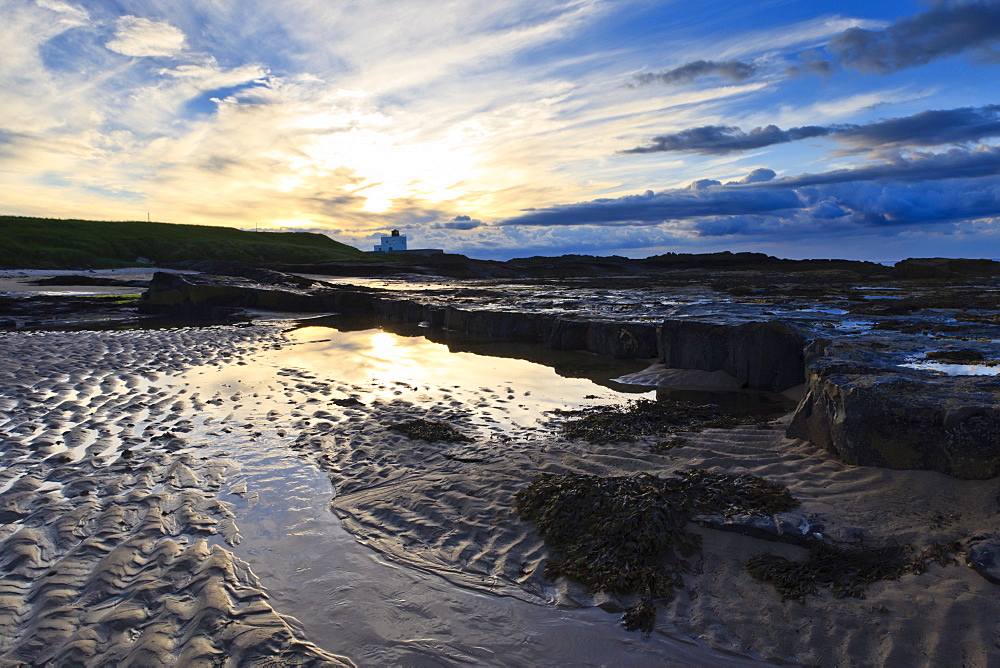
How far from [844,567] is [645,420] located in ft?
10.7

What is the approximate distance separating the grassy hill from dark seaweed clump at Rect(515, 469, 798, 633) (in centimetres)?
6219

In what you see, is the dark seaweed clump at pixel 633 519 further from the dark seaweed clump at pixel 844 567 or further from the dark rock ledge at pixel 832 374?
the dark rock ledge at pixel 832 374

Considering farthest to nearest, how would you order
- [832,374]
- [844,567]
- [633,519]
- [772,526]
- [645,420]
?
[645,420] < [832,374] < [633,519] < [772,526] < [844,567]

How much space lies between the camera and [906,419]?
427cm

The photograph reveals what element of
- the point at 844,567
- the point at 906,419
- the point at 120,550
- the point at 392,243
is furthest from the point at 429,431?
the point at 392,243

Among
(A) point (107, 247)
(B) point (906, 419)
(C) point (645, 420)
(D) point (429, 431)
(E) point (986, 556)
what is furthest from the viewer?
(A) point (107, 247)

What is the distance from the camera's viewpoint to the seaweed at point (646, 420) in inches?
243

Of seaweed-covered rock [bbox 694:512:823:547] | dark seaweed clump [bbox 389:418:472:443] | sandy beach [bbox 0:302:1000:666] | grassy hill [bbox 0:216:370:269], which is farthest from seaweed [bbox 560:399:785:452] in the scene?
grassy hill [bbox 0:216:370:269]

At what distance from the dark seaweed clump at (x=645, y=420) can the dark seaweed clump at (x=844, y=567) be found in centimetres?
255

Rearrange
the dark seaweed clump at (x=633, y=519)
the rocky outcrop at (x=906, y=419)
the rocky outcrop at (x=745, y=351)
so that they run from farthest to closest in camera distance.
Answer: the rocky outcrop at (x=745, y=351), the rocky outcrop at (x=906, y=419), the dark seaweed clump at (x=633, y=519)

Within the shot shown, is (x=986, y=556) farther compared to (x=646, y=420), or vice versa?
(x=646, y=420)

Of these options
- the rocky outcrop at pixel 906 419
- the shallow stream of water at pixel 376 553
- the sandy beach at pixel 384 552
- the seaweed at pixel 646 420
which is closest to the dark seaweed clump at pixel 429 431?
the sandy beach at pixel 384 552

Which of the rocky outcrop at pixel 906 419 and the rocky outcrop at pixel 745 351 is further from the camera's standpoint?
the rocky outcrop at pixel 745 351

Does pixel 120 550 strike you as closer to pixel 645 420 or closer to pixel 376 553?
pixel 376 553
